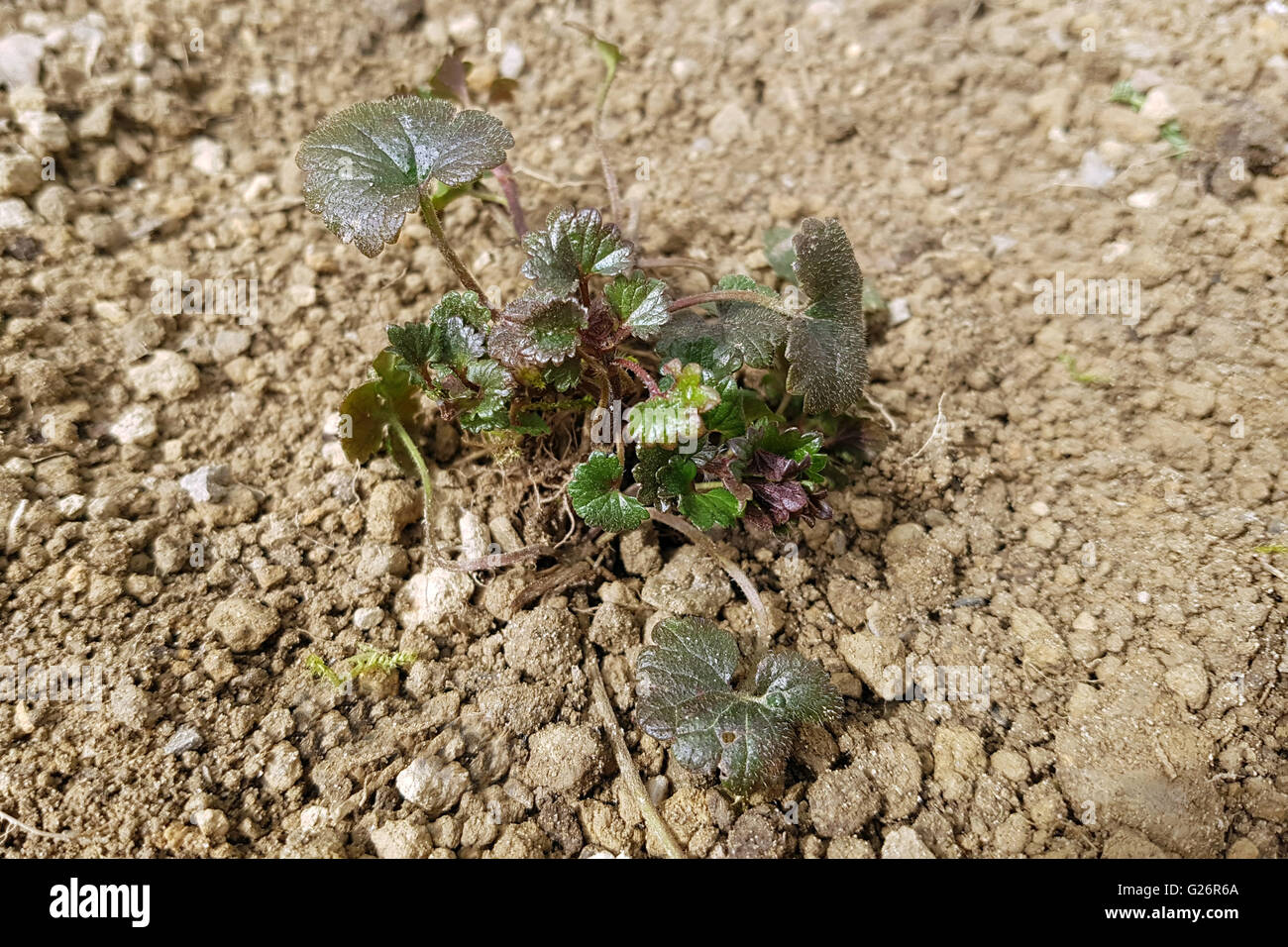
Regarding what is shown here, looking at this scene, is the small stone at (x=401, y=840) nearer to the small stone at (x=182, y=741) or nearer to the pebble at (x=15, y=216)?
the small stone at (x=182, y=741)

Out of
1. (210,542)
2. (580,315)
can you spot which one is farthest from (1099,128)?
(210,542)

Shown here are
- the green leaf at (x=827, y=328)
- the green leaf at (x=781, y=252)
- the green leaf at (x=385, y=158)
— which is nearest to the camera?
the green leaf at (x=385, y=158)

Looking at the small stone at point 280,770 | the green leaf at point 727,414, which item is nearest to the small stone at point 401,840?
the small stone at point 280,770

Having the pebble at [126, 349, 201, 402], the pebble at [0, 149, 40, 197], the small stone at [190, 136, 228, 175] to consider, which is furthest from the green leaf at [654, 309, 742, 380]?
the pebble at [0, 149, 40, 197]

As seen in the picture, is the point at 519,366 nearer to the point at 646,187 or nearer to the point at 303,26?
the point at 646,187

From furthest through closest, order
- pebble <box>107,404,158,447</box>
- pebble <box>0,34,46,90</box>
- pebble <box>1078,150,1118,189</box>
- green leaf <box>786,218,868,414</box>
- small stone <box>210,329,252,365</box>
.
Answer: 1. pebble <box>1078,150,1118,189</box>
2. pebble <box>0,34,46,90</box>
3. small stone <box>210,329,252,365</box>
4. pebble <box>107,404,158,447</box>
5. green leaf <box>786,218,868,414</box>

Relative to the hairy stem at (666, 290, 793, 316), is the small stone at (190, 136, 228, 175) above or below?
above

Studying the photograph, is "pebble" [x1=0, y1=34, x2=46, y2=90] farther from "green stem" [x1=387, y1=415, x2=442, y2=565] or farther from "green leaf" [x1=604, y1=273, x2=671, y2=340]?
"green leaf" [x1=604, y1=273, x2=671, y2=340]

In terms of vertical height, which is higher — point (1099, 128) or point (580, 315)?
point (1099, 128)
